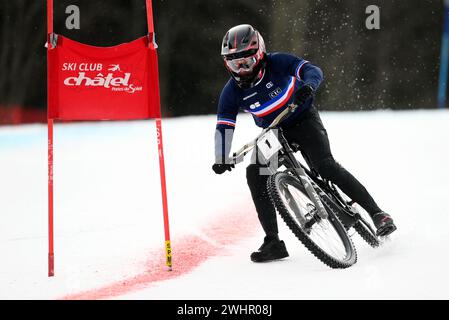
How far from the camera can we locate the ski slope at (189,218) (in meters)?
5.29

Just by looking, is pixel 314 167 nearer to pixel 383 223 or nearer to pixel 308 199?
pixel 308 199

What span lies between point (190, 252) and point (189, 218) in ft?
6.51

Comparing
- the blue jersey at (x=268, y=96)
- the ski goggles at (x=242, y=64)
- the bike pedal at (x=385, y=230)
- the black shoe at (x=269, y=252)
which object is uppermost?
the ski goggles at (x=242, y=64)

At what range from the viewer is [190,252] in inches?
267

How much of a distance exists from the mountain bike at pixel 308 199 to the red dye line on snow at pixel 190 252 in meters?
1.06

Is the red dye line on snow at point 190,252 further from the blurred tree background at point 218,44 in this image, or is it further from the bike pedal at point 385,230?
the blurred tree background at point 218,44

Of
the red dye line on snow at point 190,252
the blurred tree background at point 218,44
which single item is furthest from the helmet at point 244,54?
the blurred tree background at point 218,44

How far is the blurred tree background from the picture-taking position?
101ft

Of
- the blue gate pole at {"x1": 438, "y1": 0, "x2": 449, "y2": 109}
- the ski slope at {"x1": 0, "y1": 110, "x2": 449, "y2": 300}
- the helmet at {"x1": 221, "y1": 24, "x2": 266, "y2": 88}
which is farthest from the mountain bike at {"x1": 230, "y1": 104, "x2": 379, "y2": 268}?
the blue gate pole at {"x1": 438, "y1": 0, "x2": 449, "y2": 109}

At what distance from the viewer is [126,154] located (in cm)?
1372

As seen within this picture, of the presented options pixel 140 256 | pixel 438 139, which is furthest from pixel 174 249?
pixel 438 139

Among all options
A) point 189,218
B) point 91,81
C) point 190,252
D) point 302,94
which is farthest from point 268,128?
point 189,218

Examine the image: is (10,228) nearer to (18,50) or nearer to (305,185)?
(305,185)

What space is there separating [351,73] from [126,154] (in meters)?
20.7
